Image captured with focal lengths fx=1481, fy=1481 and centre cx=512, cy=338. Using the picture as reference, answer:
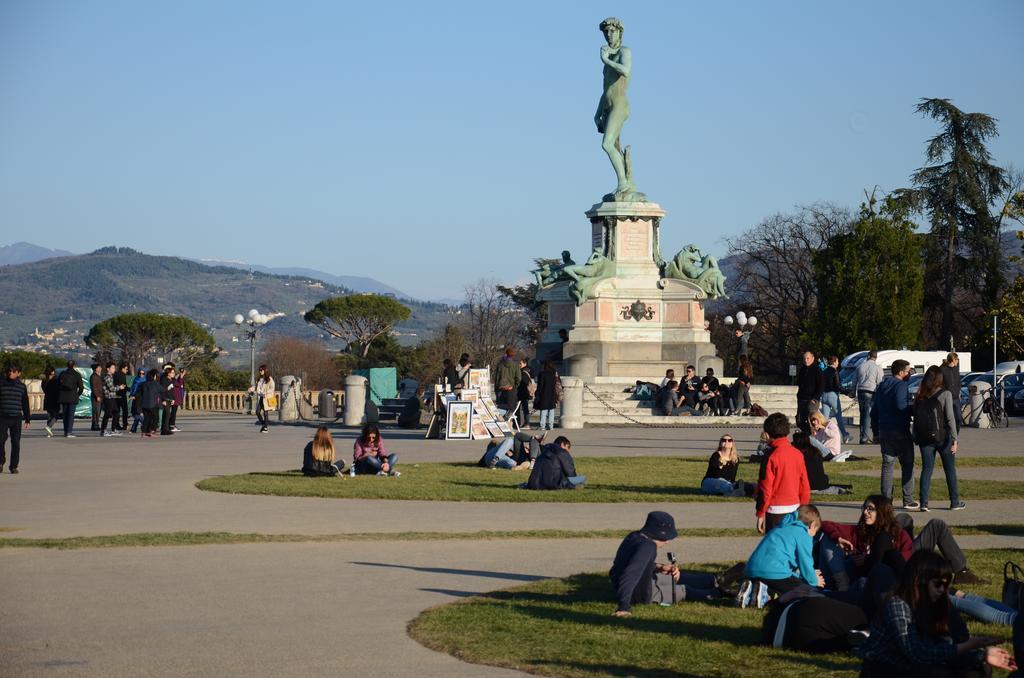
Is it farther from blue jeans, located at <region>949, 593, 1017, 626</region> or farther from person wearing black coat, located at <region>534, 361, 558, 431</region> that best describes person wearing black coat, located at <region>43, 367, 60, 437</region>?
blue jeans, located at <region>949, 593, 1017, 626</region>

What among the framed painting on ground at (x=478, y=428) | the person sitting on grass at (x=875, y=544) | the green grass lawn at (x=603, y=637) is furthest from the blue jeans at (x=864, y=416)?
the person sitting on grass at (x=875, y=544)

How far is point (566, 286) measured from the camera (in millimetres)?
45375

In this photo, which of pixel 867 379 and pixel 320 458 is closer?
pixel 320 458

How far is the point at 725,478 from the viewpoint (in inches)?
781

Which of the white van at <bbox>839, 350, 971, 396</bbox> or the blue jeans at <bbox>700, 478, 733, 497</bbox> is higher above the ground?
the white van at <bbox>839, 350, 971, 396</bbox>

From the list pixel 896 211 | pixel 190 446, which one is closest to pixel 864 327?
pixel 896 211

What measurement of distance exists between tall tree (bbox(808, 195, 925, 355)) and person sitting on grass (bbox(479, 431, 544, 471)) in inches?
1687

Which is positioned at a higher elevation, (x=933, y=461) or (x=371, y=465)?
(x=933, y=461)

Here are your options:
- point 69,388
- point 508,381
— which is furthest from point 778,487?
point 69,388

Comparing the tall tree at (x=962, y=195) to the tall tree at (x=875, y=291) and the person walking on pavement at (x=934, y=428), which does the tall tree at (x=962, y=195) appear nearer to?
the tall tree at (x=875, y=291)

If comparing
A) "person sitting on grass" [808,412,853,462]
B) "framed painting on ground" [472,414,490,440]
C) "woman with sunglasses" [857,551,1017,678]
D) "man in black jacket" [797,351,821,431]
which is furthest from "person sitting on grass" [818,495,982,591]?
"framed painting on ground" [472,414,490,440]

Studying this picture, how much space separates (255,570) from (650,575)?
382 centimetres

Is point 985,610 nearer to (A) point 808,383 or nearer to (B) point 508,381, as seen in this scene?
(A) point 808,383

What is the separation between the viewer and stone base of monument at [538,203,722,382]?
1758 inches
